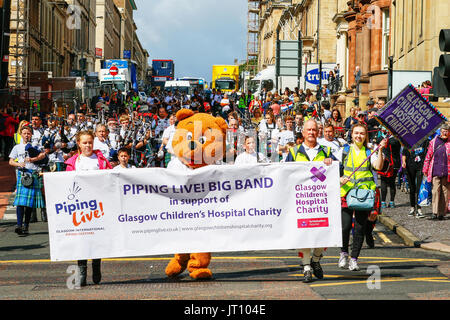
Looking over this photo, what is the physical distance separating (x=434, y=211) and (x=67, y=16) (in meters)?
71.0

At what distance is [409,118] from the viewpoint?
425 inches

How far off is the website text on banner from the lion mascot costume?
6.92 ft

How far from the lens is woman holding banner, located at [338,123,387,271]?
34.2ft

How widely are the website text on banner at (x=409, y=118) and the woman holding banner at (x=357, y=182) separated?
0.39 meters

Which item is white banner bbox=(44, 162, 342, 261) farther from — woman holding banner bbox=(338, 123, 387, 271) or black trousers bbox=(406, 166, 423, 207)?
black trousers bbox=(406, 166, 423, 207)

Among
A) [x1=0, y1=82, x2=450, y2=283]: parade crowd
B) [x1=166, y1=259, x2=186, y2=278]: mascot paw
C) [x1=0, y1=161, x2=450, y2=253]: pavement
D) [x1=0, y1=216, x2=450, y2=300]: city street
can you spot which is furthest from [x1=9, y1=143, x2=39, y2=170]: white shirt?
[x1=166, y1=259, x2=186, y2=278]: mascot paw

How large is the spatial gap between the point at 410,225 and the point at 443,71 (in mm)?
6057

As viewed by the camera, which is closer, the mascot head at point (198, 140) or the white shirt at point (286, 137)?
the mascot head at point (198, 140)

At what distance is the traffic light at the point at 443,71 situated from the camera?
10289 mm

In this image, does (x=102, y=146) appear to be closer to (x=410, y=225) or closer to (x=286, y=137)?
(x=286, y=137)

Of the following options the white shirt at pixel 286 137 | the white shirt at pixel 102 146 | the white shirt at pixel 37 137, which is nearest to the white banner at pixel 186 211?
the white shirt at pixel 102 146

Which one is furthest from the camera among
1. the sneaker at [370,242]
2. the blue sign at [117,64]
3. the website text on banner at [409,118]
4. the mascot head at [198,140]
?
the blue sign at [117,64]

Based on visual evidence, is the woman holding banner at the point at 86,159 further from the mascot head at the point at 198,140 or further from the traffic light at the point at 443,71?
the traffic light at the point at 443,71

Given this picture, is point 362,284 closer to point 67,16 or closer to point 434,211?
point 434,211
